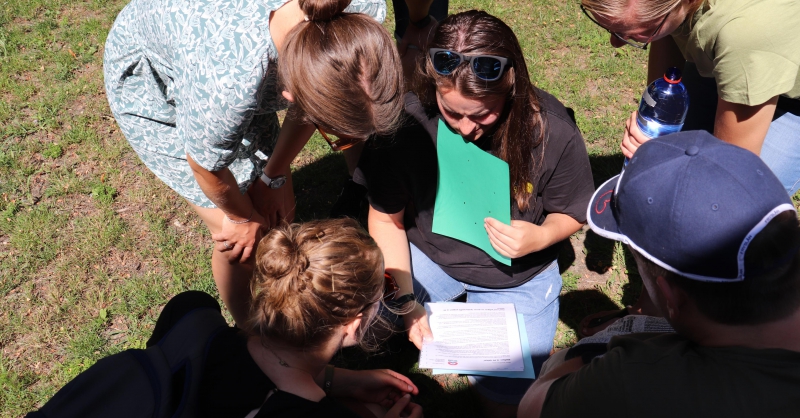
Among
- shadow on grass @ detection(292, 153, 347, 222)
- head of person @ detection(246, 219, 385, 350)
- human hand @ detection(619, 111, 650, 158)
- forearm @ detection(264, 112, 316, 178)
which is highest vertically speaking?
human hand @ detection(619, 111, 650, 158)

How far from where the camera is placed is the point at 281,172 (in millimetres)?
2559

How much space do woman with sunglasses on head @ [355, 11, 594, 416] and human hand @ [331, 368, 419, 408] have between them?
23 cm

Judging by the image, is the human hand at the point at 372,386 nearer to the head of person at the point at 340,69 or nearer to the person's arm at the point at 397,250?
the person's arm at the point at 397,250

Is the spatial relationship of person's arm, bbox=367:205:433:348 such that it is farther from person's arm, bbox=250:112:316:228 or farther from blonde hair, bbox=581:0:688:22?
blonde hair, bbox=581:0:688:22

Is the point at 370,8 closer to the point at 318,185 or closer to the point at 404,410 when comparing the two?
the point at 404,410

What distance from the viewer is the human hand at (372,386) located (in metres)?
2.13

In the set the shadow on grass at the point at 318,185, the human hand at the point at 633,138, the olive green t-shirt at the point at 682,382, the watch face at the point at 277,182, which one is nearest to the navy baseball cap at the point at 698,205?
the olive green t-shirt at the point at 682,382

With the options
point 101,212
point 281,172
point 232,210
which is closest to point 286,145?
point 281,172

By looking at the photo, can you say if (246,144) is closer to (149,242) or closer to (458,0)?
(149,242)

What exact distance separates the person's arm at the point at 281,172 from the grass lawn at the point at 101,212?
67 cm

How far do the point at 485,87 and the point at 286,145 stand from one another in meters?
0.92

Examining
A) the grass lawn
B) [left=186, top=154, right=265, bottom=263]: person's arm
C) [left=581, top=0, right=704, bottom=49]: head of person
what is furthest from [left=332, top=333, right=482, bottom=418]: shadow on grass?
[left=581, top=0, right=704, bottom=49]: head of person

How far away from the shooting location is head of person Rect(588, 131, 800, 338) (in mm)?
1187

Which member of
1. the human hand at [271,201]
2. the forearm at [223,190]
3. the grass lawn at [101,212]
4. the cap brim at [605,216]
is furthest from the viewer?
the grass lawn at [101,212]
